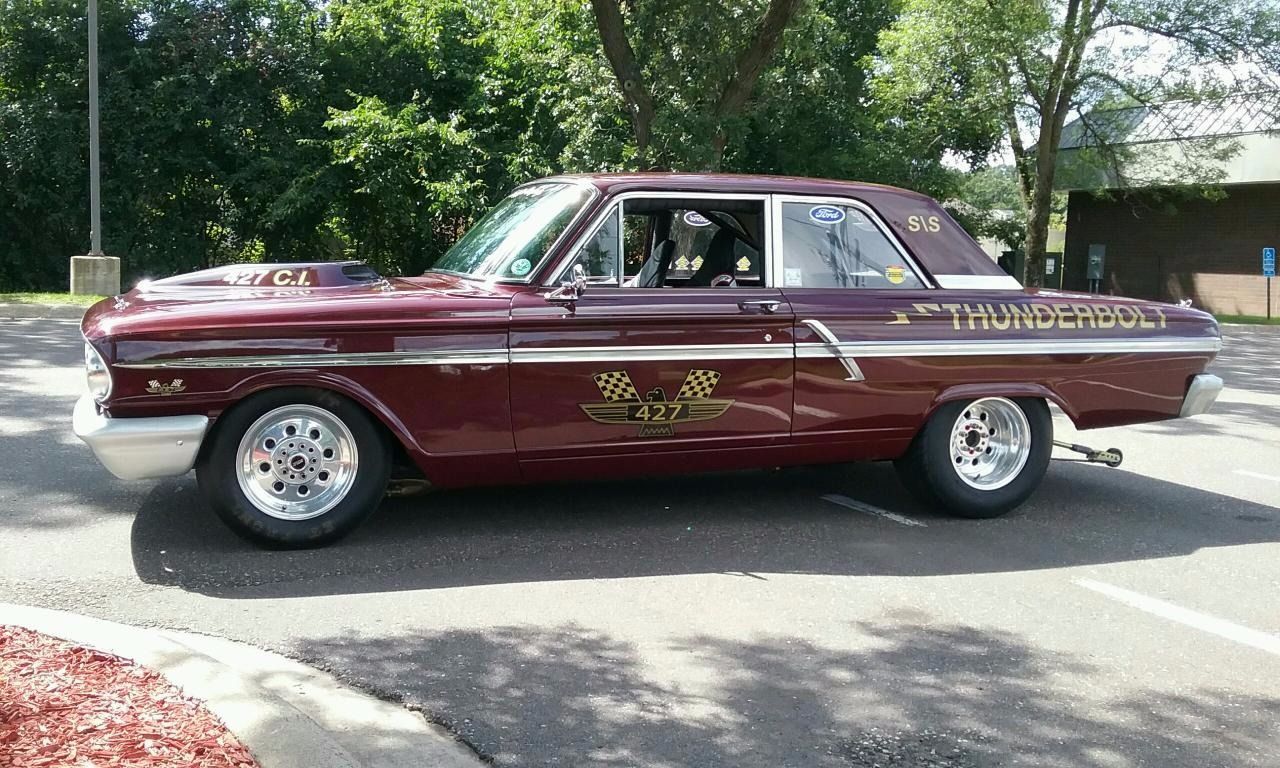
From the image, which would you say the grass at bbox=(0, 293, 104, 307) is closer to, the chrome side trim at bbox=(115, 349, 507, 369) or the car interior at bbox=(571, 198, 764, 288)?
the car interior at bbox=(571, 198, 764, 288)

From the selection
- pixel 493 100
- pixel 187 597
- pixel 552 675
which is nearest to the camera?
pixel 552 675

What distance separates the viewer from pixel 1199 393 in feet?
21.5

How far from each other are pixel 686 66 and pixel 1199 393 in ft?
42.4

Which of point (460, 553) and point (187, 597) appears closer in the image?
point (187, 597)

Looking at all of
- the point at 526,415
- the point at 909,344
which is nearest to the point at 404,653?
the point at 526,415

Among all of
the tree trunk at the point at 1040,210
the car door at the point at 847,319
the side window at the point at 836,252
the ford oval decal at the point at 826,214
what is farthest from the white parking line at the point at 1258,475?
the tree trunk at the point at 1040,210

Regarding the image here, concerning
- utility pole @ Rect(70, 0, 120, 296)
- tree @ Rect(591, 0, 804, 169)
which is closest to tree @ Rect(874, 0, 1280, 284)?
tree @ Rect(591, 0, 804, 169)

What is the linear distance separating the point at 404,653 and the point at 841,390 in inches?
107

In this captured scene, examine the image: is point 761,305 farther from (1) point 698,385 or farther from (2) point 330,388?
(2) point 330,388

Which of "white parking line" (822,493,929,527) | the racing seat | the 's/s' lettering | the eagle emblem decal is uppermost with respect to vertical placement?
the 's/s' lettering

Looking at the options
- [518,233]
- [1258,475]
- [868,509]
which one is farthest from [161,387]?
[1258,475]

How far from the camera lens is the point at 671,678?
13.1 ft

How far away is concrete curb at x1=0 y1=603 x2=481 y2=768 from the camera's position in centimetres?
319

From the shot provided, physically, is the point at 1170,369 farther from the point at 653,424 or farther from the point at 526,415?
the point at 526,415
